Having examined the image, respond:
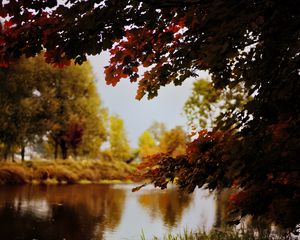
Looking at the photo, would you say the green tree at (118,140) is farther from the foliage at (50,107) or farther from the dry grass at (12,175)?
the dry grass at (12,175)

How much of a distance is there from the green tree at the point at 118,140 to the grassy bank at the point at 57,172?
16882 millimetres

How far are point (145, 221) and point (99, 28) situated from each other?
529 inches

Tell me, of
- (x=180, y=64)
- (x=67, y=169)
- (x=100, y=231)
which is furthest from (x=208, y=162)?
(x=67, y=169)

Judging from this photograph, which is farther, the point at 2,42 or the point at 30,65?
the point at 30,65

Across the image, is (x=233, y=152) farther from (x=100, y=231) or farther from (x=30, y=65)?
(x=30, y=65)

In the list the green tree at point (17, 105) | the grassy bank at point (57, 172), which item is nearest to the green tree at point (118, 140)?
the grassy bank at point (57, 172)

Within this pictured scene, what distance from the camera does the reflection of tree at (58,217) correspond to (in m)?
12.7

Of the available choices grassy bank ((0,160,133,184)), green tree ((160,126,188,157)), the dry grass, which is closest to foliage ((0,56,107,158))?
grassy bank ((0,160,133,184))

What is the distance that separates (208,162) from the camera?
171 inches

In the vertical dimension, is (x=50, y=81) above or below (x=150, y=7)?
above

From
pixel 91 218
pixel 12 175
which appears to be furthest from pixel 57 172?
pixel 91 218

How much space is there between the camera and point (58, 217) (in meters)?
15.9

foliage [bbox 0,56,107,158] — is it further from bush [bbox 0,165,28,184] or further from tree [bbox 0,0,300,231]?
tree [bbox 0,0,300,231]

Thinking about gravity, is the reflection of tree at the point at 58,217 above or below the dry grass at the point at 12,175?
below
